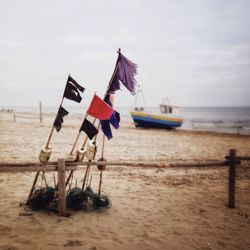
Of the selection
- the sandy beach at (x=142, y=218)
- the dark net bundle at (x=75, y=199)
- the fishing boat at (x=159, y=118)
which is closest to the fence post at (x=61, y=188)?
the sandy beach at (x=142, y=218)

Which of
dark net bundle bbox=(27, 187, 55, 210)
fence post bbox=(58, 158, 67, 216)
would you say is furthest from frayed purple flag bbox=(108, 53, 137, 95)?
dark net bundle bbox=(27, 187, 55, 210)

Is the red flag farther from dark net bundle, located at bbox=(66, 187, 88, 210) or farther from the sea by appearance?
the sea

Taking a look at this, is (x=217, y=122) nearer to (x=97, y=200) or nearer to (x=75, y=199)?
(x=97, y=200)

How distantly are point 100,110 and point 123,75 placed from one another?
2.90 feet

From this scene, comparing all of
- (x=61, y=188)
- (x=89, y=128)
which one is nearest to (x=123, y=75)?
(x=89, y=128)

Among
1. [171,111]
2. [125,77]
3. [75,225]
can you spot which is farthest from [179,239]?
[171,111]

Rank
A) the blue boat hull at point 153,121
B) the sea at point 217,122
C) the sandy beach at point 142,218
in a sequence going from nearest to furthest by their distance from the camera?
the sandy beach at point 142,218
the blue boat hull at point 153,121
the sea at point 217,122

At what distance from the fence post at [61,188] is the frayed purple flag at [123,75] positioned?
5.57 feet

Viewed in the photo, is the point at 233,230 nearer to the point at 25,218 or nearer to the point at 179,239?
the point at 179,239

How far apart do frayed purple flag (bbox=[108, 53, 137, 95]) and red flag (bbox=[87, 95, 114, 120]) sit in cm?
55

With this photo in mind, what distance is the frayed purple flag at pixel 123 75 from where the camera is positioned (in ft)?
16.1

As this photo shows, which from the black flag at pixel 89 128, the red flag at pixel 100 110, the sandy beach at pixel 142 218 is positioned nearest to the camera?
the sandy beach at pixel 142 218

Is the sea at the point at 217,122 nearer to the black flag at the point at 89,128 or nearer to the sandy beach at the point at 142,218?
the sandy beach at the point at 142,218

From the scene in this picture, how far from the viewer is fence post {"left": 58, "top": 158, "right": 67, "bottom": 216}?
174 inches
